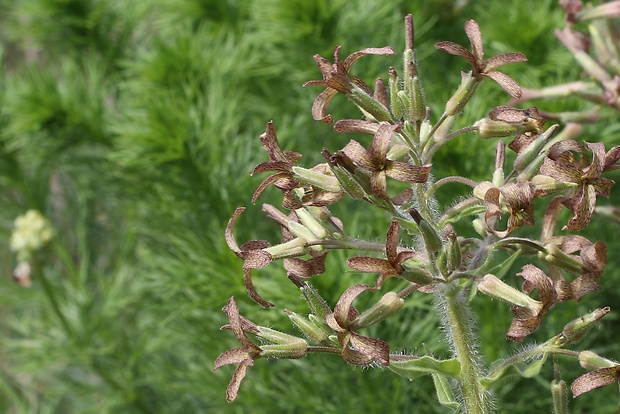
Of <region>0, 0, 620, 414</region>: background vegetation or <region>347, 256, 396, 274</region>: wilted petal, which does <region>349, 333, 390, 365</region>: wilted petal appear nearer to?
<region>347, 256, 396, 274</region>: wilted petal

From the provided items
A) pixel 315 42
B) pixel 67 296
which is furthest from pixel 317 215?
pixel 67 296

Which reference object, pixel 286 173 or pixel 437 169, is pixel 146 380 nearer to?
pixel 437 169

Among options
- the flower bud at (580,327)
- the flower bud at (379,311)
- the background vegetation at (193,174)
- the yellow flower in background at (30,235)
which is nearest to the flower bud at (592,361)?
the flower bud at (580,327)

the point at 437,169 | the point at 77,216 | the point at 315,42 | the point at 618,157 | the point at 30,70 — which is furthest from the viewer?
the point at 77,216

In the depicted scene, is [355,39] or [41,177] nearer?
[355,39]

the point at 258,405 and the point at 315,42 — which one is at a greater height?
the point at 315,42

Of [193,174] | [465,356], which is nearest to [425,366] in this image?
[465,356]

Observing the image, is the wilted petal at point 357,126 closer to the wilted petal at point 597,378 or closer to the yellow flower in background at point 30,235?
the wilted petal at point 597,378

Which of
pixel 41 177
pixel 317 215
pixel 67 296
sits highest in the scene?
pixel 317 215
